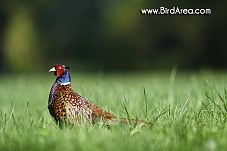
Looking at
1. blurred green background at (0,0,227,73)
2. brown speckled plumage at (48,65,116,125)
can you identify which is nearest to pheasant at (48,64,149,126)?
brown speckled plumage at (48,65,116,125)

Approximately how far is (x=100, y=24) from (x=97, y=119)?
24890 millimetres

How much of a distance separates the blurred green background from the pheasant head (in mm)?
17120

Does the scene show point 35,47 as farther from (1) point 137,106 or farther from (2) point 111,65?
(1) point 137,106

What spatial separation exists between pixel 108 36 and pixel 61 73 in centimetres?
2266

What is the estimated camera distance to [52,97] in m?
5.23

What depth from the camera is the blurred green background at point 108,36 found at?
23703 millimetres

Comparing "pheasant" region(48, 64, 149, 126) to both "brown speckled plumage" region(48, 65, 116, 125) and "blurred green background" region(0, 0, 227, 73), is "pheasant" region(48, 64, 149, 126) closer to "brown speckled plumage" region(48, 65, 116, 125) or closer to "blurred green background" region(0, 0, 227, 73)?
"brown speckled plumage" region(48, 65, 116, 125)

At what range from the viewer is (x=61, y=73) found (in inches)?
211

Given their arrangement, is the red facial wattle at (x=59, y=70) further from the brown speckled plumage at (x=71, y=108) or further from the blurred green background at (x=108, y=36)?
the blurred green background at (x=108, y=36)

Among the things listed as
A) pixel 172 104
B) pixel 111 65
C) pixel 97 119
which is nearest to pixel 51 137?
pixel 97 119

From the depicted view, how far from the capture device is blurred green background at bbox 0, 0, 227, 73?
77.8 feet

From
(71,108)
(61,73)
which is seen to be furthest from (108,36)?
(71,108)

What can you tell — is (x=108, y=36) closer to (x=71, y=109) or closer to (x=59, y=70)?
(x=59, y=70)

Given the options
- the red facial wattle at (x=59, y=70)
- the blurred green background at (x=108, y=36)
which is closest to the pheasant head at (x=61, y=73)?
the red facial wattle at (x=59, y=70)
